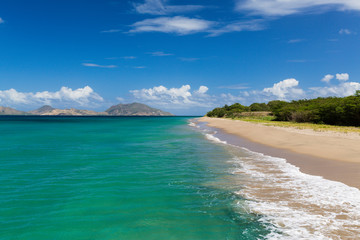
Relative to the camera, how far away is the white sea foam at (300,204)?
275 inches

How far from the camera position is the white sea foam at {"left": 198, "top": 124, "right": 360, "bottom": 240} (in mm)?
6977

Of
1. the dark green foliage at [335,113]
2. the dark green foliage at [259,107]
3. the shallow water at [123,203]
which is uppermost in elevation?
the dark green foliage at [259,107]

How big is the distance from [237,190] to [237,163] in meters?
6.34

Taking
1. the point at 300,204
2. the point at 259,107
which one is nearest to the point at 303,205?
the point at 300,204

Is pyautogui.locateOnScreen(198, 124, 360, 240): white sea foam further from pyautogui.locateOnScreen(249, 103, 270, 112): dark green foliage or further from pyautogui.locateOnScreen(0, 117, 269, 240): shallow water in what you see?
pyautogui.locateOnScreen(249, 103, 270, 112): dark green foliage

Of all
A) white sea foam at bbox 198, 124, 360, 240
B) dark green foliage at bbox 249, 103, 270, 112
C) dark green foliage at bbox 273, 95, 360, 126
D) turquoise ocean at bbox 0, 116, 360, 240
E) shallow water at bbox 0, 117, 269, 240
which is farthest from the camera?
dark green foliage at bbox 249, 103, 270, 112

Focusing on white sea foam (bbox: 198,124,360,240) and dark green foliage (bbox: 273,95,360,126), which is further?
dark green foliage (bbox: 273,95,360,126)

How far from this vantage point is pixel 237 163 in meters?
17.1

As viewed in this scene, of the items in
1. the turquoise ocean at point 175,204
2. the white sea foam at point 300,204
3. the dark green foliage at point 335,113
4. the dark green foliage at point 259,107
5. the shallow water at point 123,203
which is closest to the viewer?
the white sea foam at point 300,204

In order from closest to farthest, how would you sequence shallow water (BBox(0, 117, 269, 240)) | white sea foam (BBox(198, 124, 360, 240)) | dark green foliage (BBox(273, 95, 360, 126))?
1. white sea foam (BBox(198, 124, 360, 240))
2. shallow water (BBox(0, 117, 269, 240))
3. dark green foliage (BBox(273, 95, 360, 126))

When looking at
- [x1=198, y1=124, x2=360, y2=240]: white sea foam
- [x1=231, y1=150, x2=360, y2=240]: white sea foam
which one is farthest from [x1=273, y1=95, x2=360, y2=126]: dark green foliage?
[x1=231, y1=150, x2=360, y2=240]: white sea foam

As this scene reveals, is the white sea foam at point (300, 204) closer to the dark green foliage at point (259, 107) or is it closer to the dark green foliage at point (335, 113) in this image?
the dark green foliage at point (335, 113)

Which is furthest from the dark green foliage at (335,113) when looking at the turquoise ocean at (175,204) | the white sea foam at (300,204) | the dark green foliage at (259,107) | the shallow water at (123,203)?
the dark green foliage at (259,107)

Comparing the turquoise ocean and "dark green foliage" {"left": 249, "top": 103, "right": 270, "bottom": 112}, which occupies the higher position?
"dark green foliage" {"left": 249, "top": 103, "right": 270, "bottom": 112}
